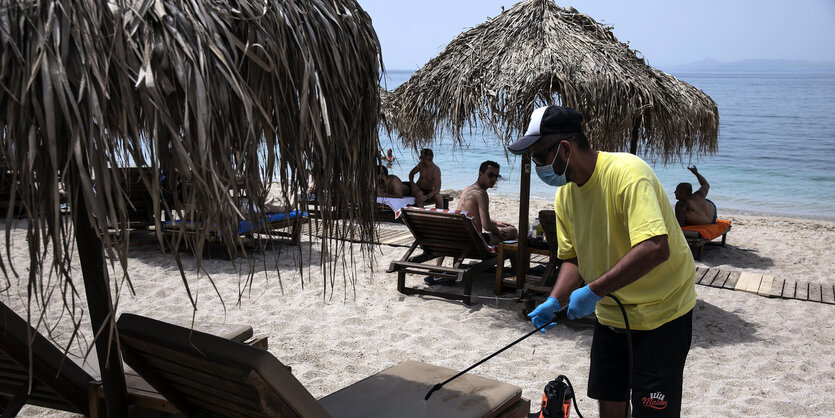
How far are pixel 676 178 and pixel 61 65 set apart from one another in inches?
976

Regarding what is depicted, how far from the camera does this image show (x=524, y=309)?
5.32 meters

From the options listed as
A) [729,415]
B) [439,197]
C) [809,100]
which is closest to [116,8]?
[729,415]

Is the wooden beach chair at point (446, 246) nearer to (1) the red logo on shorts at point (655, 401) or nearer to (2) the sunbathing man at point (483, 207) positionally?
(2) the sunbathing man at point (483, 207)

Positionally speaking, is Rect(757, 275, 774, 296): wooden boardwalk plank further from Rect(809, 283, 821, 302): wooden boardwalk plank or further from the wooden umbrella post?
the wooden umbrella post

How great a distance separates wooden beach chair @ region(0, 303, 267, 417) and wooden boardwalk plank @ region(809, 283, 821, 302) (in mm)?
5522

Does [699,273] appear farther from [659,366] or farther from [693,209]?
[659,366]

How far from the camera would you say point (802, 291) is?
616cm

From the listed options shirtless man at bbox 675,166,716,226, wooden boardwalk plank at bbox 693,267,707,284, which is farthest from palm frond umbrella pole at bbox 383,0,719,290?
wooden boardwalk plank at bbox 693,267,707,284

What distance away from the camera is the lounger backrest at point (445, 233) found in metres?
5.81

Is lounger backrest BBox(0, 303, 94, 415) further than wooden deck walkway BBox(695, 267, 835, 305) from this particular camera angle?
No

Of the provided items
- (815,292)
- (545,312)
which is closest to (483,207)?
(815,292)

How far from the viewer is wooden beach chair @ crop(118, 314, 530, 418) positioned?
197cm

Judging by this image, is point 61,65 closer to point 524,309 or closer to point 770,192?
point 524,309

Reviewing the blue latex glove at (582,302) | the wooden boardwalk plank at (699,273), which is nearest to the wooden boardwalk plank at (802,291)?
the wooden boardwalk plank at (699,273)
